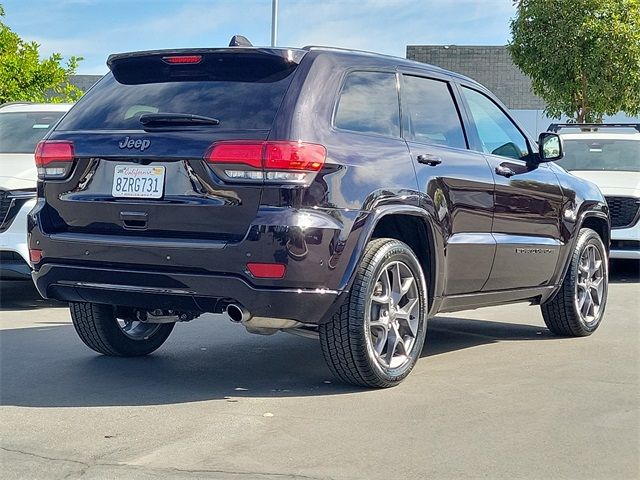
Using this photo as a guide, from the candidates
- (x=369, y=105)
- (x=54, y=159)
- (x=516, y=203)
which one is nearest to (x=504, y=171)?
(x=516, y=203)

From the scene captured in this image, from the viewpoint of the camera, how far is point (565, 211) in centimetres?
773

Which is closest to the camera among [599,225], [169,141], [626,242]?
[169,141]

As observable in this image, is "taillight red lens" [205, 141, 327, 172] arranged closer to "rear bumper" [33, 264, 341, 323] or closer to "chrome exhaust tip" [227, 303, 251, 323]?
"rear bumper" [33, 264, 341, 323]

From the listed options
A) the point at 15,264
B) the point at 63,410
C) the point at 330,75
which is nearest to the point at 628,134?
the point at 15,264

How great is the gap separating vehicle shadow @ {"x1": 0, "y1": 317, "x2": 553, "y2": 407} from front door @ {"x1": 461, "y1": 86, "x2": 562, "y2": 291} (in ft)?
2.45

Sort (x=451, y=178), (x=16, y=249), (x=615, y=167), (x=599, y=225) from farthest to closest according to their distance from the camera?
(x=615, y=167)
(x=16, y=249)
(x=599, y=225)
(x=451, y=178)

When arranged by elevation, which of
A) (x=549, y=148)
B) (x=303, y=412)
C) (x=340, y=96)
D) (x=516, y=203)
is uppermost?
(x=340, y=96)

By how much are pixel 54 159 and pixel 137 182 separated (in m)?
0.62

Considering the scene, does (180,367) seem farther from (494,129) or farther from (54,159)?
(494,129)

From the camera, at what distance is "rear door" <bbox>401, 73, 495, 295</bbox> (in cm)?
620

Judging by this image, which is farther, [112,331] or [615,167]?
[615,167]

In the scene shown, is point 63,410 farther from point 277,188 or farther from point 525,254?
point 525,254

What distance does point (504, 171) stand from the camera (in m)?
7.02

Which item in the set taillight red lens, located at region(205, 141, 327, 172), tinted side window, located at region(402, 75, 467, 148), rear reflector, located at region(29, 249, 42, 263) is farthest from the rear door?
rear reflector, located at region(29, 249, 42, 263)
